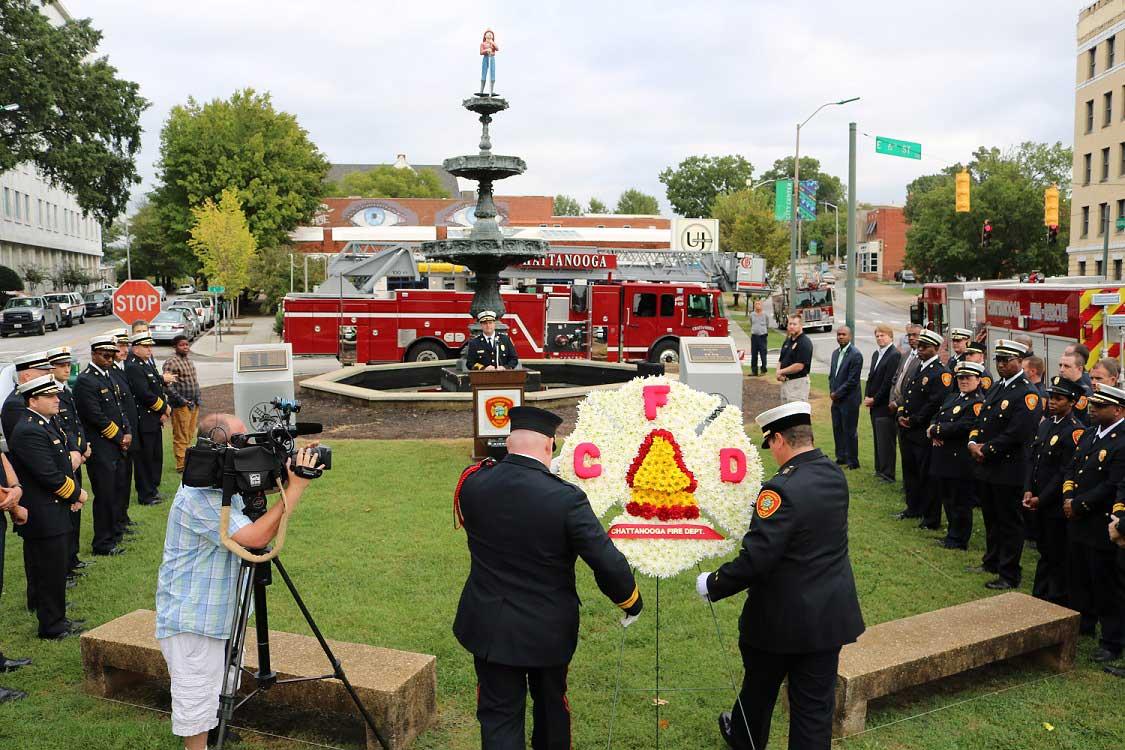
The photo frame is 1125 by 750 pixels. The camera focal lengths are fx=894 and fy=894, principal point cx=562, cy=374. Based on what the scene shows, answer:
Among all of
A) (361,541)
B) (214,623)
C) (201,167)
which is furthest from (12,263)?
(214,623)

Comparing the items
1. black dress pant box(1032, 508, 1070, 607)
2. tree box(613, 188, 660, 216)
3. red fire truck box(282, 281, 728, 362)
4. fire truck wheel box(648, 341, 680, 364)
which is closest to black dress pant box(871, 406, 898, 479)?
black dress pant box(1032, 508, 1070, 607)

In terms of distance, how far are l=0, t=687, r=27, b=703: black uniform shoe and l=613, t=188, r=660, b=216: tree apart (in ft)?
412

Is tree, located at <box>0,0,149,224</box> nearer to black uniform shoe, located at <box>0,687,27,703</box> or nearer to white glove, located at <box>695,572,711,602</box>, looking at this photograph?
black uniform shoe, located at <box>0,687,27,703</box>

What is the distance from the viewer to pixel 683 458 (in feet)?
17.5

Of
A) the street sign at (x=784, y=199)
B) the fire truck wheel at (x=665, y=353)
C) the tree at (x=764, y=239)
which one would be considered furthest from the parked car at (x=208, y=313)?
the tree at (x=764, y=239)

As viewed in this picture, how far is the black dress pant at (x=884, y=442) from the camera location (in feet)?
37.7

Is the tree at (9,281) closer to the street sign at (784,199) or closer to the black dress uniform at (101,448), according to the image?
the street sign at (784,199)

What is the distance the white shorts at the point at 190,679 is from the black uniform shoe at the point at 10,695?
189cm

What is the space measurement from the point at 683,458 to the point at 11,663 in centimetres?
471

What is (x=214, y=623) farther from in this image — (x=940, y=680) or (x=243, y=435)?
(x=940, y=680)

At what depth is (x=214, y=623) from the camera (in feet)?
14.4

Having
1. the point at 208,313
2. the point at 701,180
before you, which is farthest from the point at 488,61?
the point at 701,180

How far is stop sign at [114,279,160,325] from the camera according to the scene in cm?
1883

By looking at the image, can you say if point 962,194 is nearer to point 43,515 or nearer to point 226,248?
A: point 43,515
